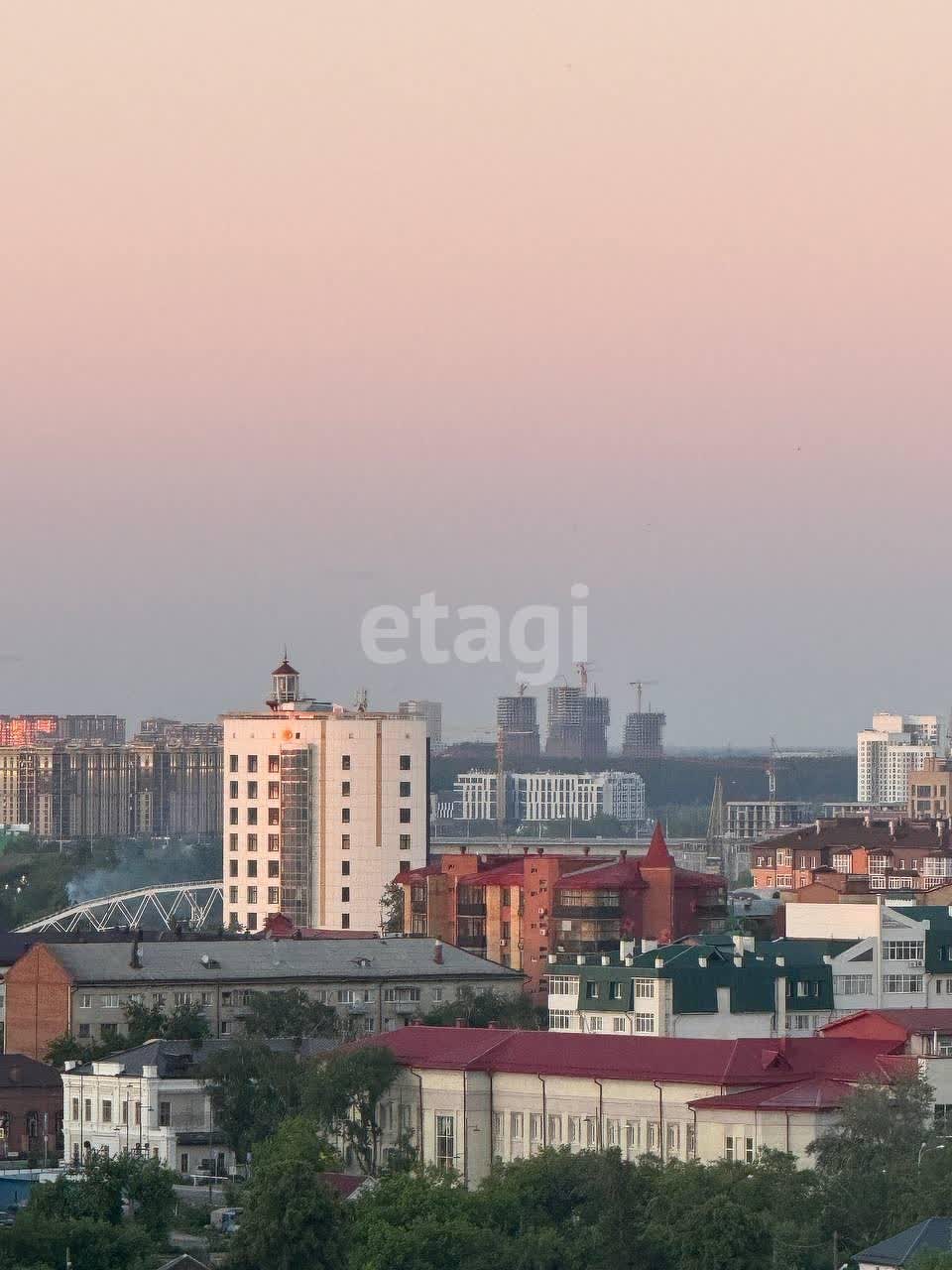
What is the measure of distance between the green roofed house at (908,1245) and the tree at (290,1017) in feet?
87.6

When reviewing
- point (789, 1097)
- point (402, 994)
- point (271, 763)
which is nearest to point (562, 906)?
point (402, 994)

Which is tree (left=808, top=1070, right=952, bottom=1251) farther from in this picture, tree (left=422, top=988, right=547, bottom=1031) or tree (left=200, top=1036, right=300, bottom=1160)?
tree (left=422, top=988, right=547, bottom=1031)

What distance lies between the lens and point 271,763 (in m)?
119

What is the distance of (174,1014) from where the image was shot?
263 ft

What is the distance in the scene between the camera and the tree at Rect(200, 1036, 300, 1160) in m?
70.4

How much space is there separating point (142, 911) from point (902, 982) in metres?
55.7

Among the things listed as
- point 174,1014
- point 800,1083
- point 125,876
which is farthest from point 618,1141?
point 125,876

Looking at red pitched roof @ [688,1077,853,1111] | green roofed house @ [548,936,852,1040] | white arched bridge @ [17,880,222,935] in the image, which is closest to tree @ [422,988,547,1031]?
green roofed house @ [548,936,852,1040]

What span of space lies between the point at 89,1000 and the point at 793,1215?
1147 inches

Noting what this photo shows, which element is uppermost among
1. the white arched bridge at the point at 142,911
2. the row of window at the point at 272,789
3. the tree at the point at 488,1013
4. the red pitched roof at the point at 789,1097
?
the row of window at the point at 272,789

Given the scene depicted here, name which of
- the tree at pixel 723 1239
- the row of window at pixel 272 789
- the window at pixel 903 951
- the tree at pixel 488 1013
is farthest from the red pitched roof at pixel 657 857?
the tree at pixel 723 1239

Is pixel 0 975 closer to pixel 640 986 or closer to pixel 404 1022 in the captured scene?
pixel 404 1022

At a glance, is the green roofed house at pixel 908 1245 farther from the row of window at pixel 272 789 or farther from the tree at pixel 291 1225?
the row of window at pixel 272 789

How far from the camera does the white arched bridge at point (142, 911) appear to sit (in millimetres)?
118175
